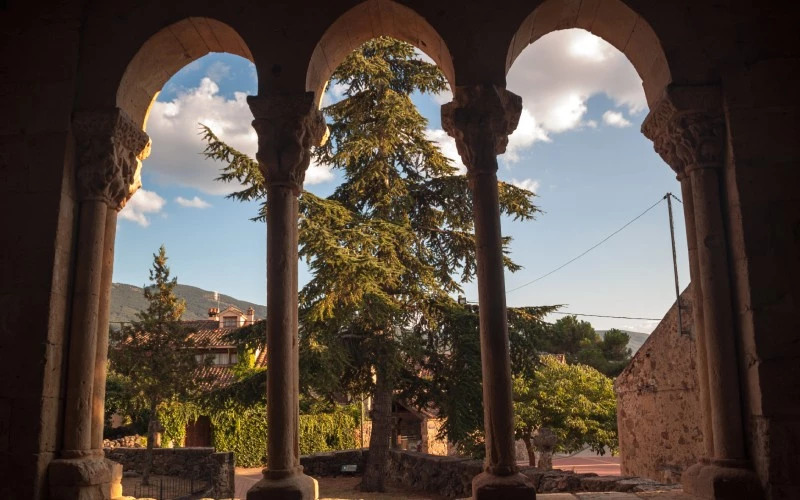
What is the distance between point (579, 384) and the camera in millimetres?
21484

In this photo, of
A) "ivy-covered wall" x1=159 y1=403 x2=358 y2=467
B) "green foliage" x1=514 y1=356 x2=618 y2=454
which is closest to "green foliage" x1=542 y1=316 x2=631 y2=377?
"green foliage" x1=514 y1=356 x2=618 y2=454

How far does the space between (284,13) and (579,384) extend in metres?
A: 19.1

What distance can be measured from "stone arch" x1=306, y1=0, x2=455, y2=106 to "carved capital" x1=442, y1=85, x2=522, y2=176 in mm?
238

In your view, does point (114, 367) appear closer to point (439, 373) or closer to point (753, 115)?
point (439, 373)

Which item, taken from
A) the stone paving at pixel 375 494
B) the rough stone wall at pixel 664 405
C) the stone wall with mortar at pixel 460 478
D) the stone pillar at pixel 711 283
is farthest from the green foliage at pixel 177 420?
the stone pillar at pixel 711 283

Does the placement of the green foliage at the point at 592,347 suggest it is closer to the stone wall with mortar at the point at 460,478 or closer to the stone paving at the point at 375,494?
the stone paving at the point at 375,494

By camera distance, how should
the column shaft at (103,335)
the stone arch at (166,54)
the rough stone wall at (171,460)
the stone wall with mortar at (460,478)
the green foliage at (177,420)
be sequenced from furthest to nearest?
the green foliage at (177,420) < the rough stone wall at (171,460) < the stone wall with mortar at (460,478) < the stone arch at (166,54) < the column shaft at (103,335)

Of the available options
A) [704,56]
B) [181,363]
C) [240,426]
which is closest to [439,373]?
[181,363]

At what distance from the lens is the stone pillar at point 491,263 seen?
4027mm

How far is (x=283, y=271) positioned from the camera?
4.44 meters

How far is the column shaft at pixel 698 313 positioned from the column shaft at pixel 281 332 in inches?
107

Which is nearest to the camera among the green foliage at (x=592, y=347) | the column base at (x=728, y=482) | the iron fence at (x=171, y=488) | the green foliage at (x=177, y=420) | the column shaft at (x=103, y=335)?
the column base at (x=728, y=482)

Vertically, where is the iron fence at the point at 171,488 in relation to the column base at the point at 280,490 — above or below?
below

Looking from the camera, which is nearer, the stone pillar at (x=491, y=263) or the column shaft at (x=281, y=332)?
the stone pillar at (x=491, y=263)
